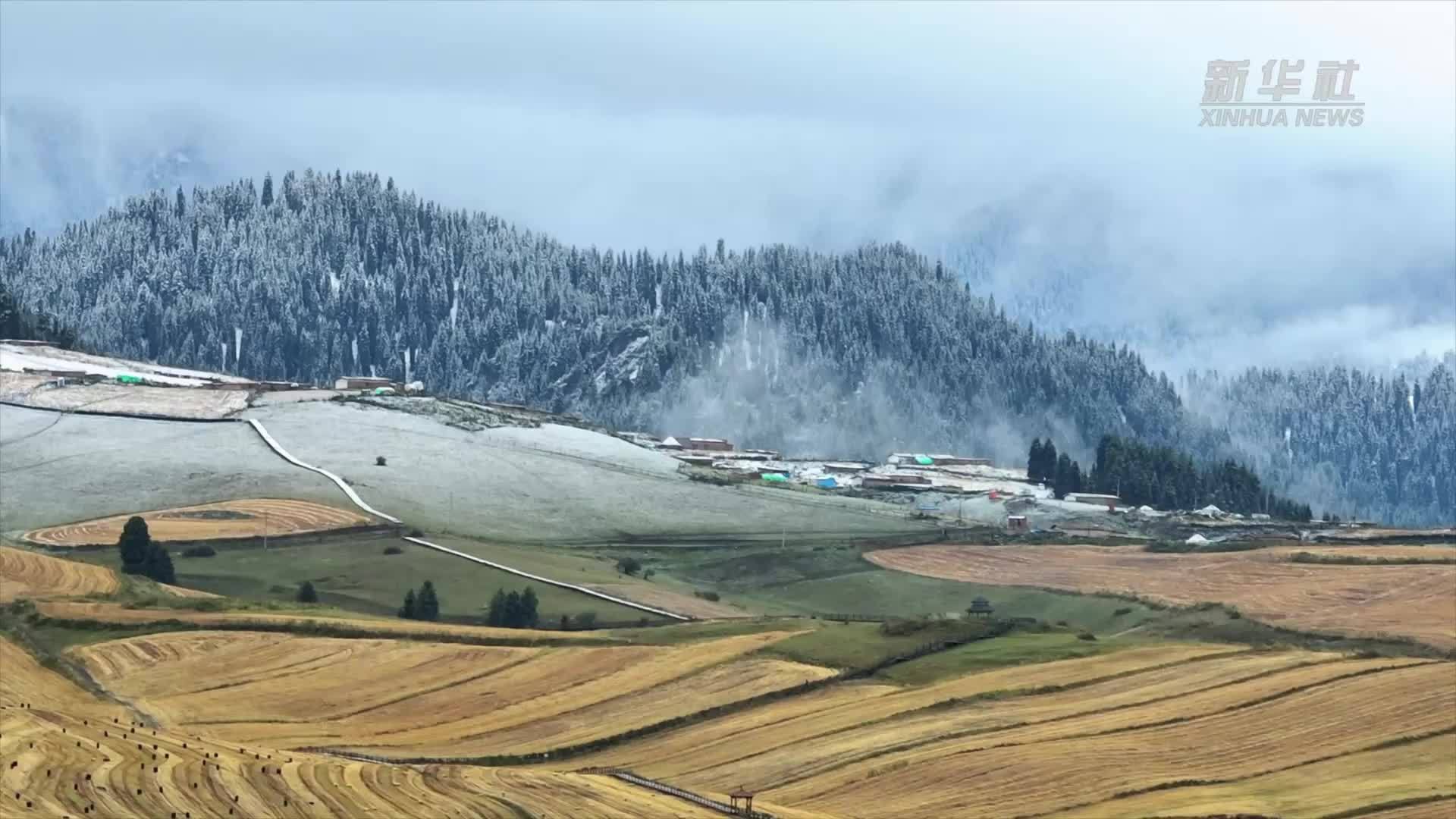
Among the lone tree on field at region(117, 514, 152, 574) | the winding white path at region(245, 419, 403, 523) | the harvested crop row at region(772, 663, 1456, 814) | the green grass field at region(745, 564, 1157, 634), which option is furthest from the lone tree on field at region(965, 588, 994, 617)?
the lone tree on field at region(117, 514, 152, 574)

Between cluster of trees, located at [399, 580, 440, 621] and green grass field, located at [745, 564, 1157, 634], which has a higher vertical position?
green grass field, located at [745, 564, 1157, 634]

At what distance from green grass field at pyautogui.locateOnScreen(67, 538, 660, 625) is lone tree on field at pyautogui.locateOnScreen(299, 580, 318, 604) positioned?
4.26 feet

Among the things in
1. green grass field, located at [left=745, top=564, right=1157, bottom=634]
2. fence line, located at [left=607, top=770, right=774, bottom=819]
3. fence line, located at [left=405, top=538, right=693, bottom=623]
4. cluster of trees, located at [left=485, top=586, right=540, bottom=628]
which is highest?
green grass field, located at [left=745, top=564, right=1157, bottom=634]

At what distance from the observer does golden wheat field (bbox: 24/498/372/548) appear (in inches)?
6211

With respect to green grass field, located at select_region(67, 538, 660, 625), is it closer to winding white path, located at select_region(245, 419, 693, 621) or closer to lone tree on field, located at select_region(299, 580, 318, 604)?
winding white path, located at select_region(245, 419, 693, 621)

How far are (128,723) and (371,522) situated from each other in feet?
252

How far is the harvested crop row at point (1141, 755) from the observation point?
276ft

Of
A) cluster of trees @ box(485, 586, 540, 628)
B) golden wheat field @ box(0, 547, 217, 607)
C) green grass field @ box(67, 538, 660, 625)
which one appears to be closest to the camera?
golden wheat field @ box(0, 547, 217, 607)

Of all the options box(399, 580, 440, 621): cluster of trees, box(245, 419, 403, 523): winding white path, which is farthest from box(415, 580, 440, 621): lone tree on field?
box(245, 419, 403, 523): winding white path

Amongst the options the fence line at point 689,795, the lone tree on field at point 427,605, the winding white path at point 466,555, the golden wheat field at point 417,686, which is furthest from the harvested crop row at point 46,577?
the fence line at point 689,795

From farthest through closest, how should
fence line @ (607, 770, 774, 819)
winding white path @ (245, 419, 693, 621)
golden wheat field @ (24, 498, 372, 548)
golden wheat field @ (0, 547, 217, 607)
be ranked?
golden wheat field @ (24, 498, 372, 548)
winding white path @ (245, 419, 693, 621)
golden wheat field @ (0, 547, 217, 607)
fence line @ (607, 770, 774, 819)

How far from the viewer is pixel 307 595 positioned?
138 metres

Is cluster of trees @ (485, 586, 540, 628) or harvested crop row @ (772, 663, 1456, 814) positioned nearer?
harvested crop row @ (772, 663, 1456, 814)

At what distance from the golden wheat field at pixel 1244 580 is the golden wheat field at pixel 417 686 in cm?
3516
